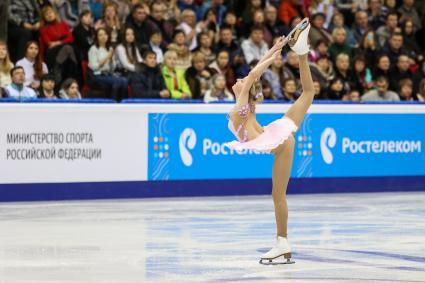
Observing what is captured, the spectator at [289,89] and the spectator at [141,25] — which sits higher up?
the spectator at [141,25]

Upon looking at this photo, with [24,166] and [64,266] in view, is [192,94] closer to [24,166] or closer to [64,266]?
[24,166]

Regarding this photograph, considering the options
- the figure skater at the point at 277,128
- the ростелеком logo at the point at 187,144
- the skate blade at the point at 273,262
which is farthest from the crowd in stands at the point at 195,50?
the skate blade at the point at 273,262

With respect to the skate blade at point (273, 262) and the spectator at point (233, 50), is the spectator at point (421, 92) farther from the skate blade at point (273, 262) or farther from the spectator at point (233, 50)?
the skate blade at point (273, 262)

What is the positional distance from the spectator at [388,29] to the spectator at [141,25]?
5.22m

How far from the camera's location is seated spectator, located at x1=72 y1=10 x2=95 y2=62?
17375 millimetres

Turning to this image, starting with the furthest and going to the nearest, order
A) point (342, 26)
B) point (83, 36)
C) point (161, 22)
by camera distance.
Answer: point (342, 26), point (161, 22), point (83, 36)

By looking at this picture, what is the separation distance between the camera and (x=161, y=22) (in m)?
18.7

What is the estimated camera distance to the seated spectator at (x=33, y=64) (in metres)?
16.3

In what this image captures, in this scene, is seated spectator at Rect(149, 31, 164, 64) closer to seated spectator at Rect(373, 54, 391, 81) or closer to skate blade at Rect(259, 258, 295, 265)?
seated spectator at Rect(373, 54, 391, 81)

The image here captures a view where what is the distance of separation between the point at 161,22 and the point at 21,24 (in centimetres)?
259

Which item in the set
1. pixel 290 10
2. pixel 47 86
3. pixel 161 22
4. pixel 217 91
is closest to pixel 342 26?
pixel 290 10

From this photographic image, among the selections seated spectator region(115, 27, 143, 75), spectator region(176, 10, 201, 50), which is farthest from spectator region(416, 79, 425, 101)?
seated spectator region(115, 27, 143, 75)

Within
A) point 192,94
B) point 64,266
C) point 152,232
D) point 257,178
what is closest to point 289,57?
point 192,94

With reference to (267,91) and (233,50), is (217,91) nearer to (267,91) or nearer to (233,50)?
(267,91)
